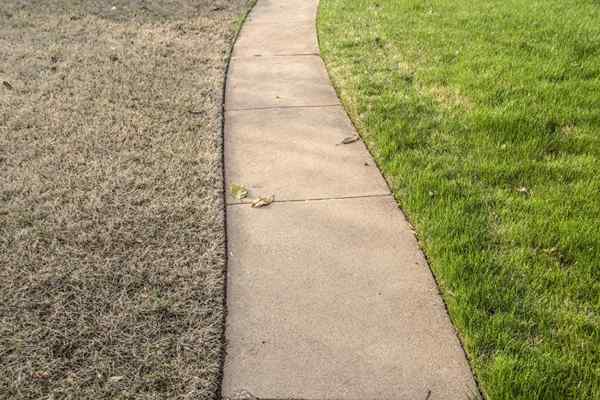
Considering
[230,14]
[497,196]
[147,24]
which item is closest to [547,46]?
[497,196]

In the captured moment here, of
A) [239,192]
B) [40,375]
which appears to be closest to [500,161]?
[239,192]

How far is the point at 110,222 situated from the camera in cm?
355

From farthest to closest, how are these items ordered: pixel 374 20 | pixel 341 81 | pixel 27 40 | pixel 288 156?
pixel 374 20 → pixel 27 40 → pixel 341 81 → pixel 288 156

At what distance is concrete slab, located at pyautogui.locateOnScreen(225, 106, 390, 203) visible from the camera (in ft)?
13.0

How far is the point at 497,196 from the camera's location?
12.3 feet

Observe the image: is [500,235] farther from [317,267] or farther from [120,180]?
[120,180]

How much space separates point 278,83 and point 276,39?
65.5 inches

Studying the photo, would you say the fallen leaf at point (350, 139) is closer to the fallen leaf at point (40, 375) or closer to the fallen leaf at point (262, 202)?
the fallen leaf at point (262, 202)

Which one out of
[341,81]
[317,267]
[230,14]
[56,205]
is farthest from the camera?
[230,14]

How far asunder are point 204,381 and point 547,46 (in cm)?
523

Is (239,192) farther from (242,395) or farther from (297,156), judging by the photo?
(242,395)

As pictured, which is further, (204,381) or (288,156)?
(288,156)

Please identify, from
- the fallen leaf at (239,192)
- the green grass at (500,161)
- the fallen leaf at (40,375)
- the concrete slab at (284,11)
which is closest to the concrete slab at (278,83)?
the green grass at (500,161)

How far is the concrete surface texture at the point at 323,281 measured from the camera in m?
2.53
